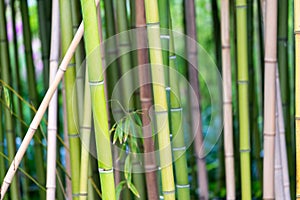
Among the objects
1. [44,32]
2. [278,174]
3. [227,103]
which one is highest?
[44,32]

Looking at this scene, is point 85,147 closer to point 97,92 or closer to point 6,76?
point 97,92

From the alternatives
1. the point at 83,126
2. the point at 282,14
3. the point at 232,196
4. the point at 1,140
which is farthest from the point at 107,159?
the point at 282,14

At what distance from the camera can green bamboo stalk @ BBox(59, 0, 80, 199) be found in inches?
32.7

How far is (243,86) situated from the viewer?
93cm

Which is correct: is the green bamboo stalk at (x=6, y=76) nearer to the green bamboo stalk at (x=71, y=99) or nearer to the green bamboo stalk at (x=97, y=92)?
the green bamboo stalk at (x=71, y=99)

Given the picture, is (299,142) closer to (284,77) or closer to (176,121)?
(176,121)

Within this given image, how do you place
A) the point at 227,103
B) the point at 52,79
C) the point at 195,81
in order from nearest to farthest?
the point at 52,79 → the point at 227,103 → the point at 195,81

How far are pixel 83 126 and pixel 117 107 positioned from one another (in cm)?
9

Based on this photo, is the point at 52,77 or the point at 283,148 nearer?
the point at 52,77

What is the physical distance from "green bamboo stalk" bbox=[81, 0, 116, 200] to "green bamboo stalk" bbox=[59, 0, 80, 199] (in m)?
0.18

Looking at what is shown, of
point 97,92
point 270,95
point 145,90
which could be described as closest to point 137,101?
point 145,90

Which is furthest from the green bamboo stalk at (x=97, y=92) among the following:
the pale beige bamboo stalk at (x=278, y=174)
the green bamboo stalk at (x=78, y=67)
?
the pale beige bamboo stalk at (x=278, y=174)

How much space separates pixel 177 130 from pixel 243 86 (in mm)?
149

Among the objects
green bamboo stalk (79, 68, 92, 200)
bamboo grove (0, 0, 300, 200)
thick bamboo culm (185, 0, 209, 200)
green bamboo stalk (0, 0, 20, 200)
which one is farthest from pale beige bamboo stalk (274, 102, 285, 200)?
green bamboo stalk (0, 0, 20, 200)
